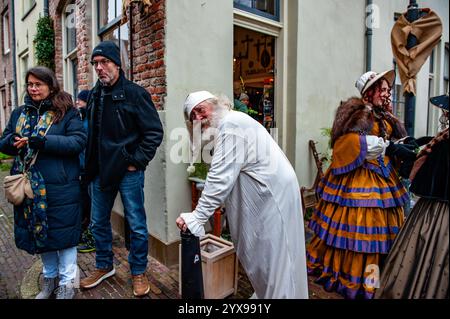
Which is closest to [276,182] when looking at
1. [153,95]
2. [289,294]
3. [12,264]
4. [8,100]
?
[289,294]

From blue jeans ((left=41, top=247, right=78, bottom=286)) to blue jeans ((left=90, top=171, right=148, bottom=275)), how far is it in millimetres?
372

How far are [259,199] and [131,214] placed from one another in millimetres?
1336

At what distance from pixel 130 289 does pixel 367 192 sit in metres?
2.26

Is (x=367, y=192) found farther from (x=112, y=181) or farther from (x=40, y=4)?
(x=40, y=4)

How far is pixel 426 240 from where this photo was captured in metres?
1.92

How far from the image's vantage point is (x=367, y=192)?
2.84 metres

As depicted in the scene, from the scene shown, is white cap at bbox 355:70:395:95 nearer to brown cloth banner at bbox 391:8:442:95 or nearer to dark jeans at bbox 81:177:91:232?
brown cloth banner at bbox 391:8:442:95

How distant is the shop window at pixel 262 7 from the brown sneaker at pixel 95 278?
3.39 m

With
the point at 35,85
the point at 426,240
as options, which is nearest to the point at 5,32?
the point at 35,85

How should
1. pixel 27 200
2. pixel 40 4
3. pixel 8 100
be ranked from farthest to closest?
pixel 8 100 < pixel 40 4 < pixel 27 200

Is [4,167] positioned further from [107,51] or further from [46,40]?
[107,51]

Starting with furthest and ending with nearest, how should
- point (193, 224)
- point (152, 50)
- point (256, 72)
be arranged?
point (256, 72)
point (152, 50)
point (193, 224)

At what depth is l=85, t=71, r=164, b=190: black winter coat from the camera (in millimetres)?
2723

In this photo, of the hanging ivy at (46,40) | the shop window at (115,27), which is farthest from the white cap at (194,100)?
the hanging ivy at (46,40)
